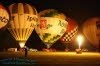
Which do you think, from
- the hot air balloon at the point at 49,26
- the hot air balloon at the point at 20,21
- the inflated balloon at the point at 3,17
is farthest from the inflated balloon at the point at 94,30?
the inflated balloon at the point at 3,17

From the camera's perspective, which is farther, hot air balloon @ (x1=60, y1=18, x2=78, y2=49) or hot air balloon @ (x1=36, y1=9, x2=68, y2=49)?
hot air balloon @ (x1=60, y1=18, x2=78, y2=49)

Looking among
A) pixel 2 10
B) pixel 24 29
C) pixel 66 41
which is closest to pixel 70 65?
pixel 2 10

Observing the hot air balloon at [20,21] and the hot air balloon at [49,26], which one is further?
the hot air balloon at [49,26]

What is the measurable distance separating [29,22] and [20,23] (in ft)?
3.50

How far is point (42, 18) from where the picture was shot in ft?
103

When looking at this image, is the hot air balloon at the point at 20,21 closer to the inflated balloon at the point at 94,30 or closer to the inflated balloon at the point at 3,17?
the inflated balloon at the point at 3,17

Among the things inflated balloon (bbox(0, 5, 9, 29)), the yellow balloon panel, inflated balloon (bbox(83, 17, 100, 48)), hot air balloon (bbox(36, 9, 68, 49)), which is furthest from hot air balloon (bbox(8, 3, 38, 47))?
inflated balloon (bbox(83, 17, 100, 48))

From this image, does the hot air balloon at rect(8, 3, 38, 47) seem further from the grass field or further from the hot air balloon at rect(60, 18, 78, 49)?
the grass field

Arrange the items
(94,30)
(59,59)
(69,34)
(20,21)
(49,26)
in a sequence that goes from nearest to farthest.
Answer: (59,59) < (20,21) < (49,26) < (94,30) < (69,34)

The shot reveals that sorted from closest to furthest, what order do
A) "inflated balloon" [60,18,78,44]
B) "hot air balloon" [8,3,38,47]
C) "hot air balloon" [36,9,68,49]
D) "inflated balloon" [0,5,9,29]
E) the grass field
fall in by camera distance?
the grass field < "inflated balloon" [0,5,9,29] < "hot air balloon" [8,3,38,47] < "hot air balloon" [36,9,68,49] < "inflated balloon" [60,18,78,44]

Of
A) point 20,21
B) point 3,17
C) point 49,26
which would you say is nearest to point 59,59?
point 3,17

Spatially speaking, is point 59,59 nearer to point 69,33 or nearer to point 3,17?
point 3,17

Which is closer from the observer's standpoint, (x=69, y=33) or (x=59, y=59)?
(x=59, y=59)

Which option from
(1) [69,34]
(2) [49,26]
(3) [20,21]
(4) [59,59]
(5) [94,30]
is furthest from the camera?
(1) [69,34]
